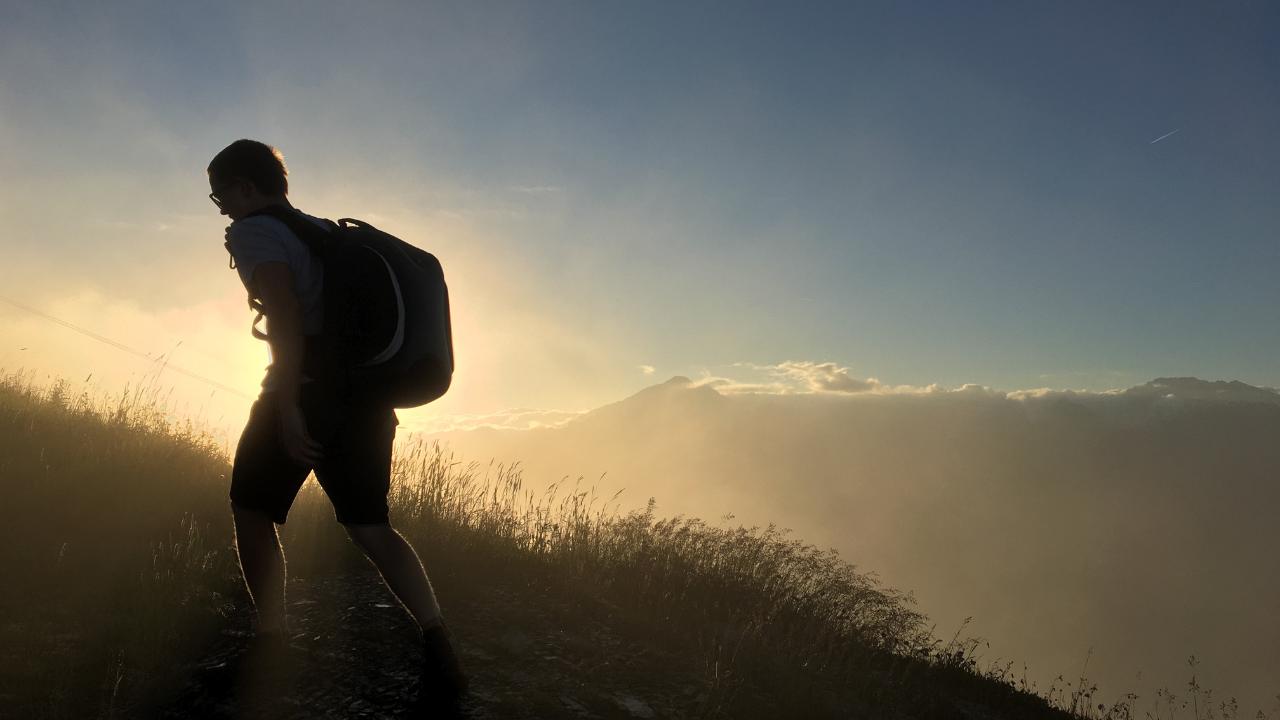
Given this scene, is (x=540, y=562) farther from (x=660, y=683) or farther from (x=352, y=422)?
(x=352, y=422)

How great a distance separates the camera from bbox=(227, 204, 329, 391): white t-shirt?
1.99m

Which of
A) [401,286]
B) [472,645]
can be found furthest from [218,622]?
[401,286]

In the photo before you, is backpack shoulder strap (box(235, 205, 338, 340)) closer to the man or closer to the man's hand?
the man

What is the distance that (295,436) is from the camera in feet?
6.75

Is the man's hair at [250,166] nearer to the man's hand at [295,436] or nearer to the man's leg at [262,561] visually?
the man's hand at [295,436]

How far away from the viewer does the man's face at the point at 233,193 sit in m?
2.21

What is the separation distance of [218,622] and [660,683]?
201cm

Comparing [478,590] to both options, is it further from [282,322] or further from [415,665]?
[282,322]

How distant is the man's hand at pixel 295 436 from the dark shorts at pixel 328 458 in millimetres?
37

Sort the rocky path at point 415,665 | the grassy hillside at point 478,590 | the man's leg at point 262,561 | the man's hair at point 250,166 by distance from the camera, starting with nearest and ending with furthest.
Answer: the man's hair at point 250,166
the man's leg at point 262,561
the rocky path at point 415,665
the grassy hillside at point 478,590

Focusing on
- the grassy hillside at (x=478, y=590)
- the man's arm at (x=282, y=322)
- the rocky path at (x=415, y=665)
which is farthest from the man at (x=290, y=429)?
the grassy hillside at (x=478, y=590)

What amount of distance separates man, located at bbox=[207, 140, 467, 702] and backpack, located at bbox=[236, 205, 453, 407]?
0.04 meters

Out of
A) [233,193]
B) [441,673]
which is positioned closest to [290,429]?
[233,193]

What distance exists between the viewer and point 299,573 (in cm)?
385
